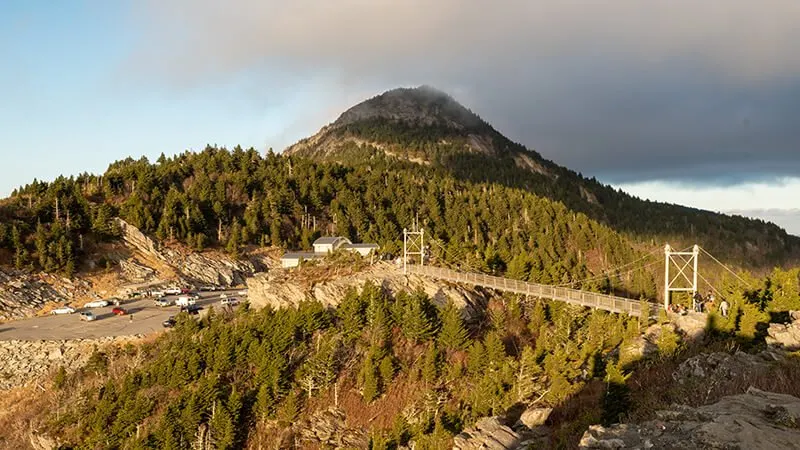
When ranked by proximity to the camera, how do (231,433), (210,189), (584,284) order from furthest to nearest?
(210,189) → (584,284) → (231,433)

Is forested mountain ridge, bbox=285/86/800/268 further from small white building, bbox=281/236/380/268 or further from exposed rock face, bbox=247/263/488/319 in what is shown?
exposed rock face, bbox=247/263/488/319

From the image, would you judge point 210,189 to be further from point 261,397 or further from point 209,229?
point 261,397

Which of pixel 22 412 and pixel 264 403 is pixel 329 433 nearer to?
pixel 264 403

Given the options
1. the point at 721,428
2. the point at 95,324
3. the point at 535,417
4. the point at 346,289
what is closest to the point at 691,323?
the point at 535,417

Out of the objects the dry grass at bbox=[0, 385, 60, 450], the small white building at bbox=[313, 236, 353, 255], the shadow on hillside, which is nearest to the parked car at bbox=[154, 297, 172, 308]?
the dry grass at bbox=[0, 385, 60, 450]

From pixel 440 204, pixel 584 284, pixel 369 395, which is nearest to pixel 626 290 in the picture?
pixel 584 284
